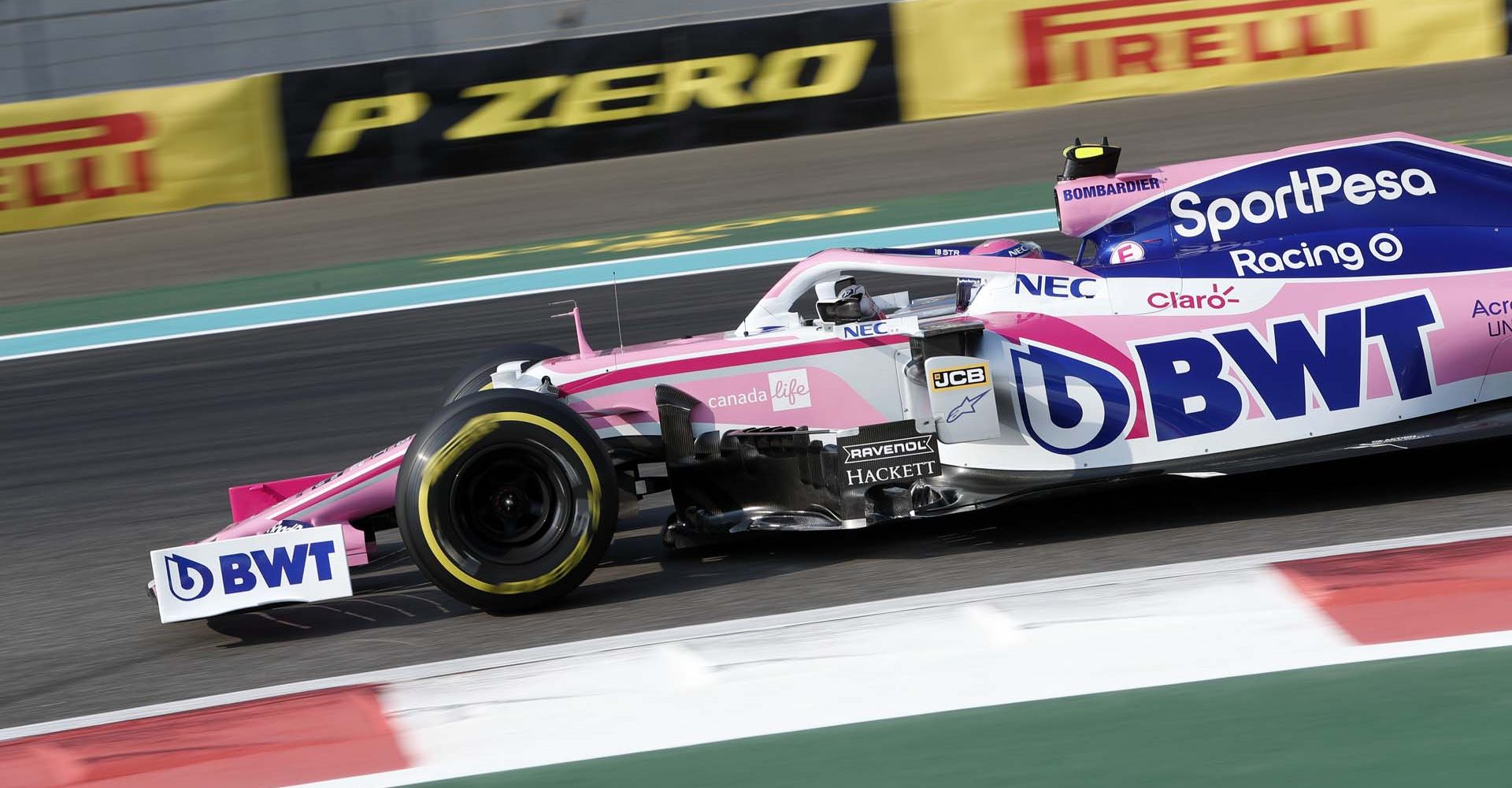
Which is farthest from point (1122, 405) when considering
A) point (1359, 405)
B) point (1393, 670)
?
point (1393, 670)

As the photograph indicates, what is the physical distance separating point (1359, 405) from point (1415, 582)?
917mm

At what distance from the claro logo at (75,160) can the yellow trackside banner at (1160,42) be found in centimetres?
753

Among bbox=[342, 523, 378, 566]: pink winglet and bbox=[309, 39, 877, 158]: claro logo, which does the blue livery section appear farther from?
bbox=[309, 39, 877, 158]: claro logo

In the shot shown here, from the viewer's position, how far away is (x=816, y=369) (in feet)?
16.9

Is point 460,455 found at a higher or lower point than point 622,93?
lower

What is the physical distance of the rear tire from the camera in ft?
19.3

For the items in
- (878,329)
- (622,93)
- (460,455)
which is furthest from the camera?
(622,93)

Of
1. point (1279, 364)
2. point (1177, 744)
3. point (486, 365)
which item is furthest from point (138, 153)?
point (1177, 744)

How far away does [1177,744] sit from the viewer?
338 centimetres

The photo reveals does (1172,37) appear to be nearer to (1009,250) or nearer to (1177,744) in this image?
(1009,250)

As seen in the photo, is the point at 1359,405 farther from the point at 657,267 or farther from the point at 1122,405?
the point at 657,267

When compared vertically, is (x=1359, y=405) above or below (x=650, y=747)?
above

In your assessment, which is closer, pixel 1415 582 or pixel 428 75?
pixel 1415 582

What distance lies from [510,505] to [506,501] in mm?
20
